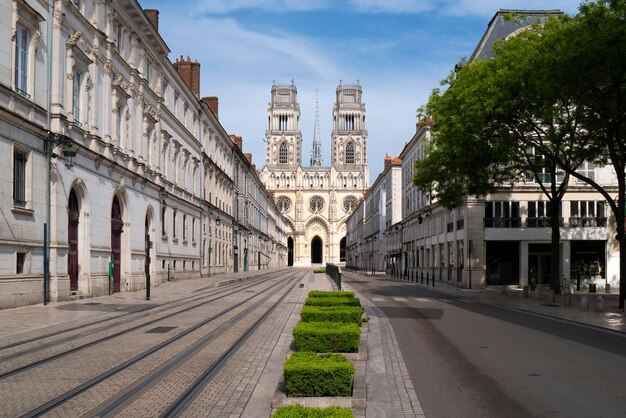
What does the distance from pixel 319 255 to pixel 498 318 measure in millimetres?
158359

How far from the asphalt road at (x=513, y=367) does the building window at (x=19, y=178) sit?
12.3 metres

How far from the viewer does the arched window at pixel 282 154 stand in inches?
7175

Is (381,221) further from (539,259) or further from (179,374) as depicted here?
(179,374)

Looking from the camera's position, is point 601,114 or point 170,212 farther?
point 170,212

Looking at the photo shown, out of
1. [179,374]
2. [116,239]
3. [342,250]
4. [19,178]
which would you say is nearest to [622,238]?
[179,374]

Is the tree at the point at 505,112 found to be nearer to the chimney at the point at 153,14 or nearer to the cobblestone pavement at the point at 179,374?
the cobblestone pavement at the point at 179,374

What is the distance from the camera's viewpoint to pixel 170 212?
143ft

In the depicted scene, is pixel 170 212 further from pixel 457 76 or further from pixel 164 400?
pixel 164 400

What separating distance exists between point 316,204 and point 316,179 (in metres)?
6.92

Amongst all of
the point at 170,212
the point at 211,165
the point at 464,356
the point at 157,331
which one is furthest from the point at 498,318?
the point at 211,165

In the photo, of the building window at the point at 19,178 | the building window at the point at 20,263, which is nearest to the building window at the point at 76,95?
the building window at the point at 19,178

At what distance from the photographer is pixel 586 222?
148ft

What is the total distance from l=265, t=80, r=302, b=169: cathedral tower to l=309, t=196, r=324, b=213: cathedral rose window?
422 inches

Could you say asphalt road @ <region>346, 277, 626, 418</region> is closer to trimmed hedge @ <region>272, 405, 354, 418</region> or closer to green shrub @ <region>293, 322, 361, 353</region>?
green shrub @ <region>293, 322, 361, 353</region>
